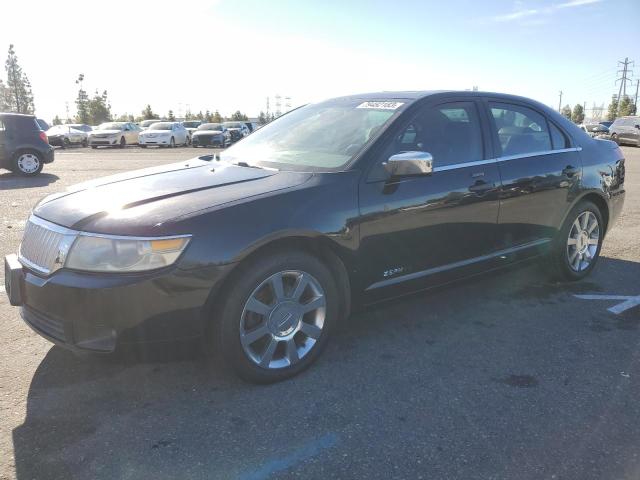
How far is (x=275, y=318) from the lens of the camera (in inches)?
116

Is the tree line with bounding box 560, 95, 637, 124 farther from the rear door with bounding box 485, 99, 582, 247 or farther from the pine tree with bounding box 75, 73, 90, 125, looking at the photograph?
the rear door with bounding box 485, 99, 582, 247

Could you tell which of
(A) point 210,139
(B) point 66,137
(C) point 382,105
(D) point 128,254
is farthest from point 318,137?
(B) point 66,137

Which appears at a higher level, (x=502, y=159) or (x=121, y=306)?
(x=502, y=159)

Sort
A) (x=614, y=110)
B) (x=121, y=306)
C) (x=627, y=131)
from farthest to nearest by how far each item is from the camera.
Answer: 1. (x=614, y=110)
2. (x=627, y=131)
3. (x=121, y=306)

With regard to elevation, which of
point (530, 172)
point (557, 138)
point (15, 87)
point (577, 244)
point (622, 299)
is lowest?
point (622, 299)

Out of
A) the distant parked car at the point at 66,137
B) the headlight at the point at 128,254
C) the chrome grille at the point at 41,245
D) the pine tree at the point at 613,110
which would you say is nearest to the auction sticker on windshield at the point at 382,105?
the headlight at the point at 128,254

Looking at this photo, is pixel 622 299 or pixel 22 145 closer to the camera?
pixel 622 299

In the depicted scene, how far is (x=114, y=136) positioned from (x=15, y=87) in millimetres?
55353

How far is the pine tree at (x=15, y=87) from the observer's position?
73250 millimetres

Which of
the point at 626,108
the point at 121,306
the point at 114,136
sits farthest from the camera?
the point at 626,108

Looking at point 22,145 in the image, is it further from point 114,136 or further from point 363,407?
point 114,136

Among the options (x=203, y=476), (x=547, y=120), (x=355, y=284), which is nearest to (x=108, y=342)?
(x=203, y=476)

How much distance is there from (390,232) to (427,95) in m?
1.15

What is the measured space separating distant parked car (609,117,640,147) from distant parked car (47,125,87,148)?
31.8m
